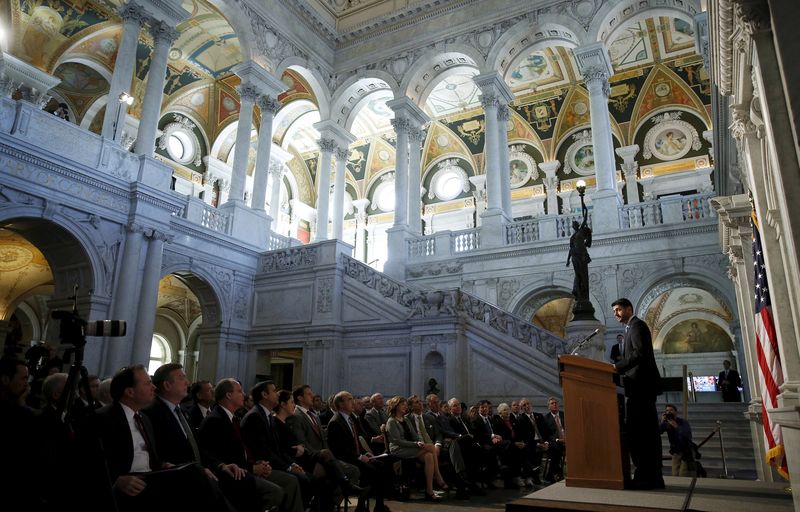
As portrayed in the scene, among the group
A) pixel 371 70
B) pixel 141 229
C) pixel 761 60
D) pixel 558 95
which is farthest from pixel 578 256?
pixel 558 95

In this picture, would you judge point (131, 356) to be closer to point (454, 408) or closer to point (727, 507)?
point (454, 408)

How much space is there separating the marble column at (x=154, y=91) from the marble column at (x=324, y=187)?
20.8ft

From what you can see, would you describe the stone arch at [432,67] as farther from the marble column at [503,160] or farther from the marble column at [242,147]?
the marble column at [242,147]

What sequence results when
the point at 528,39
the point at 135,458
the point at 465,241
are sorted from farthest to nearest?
the point at 528,39
the point at 465,241
the point at 135,458

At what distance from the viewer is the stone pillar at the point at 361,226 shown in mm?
27391

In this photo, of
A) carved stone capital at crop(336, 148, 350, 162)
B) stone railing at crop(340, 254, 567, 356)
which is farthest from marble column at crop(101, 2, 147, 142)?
carved stone capital at crop(336, 148, 350, 162)

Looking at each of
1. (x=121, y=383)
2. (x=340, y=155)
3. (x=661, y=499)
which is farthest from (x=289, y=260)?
(x=661, y=499)

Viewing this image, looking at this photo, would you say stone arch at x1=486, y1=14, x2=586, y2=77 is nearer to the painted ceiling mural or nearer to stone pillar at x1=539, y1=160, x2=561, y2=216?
the painted ceiling mural

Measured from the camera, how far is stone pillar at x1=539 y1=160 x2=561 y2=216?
23.6 m

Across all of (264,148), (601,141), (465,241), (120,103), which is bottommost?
(465,241)

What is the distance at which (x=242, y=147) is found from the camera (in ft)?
53.9

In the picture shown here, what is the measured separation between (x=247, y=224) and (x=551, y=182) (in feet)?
44.9

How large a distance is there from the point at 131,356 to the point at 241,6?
10695 mm

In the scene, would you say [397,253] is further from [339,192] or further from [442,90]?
[442,90]
